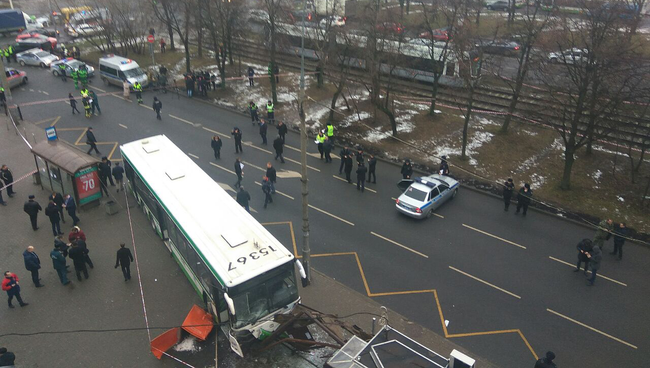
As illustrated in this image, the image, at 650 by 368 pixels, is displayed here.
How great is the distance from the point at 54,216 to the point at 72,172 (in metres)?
2.01

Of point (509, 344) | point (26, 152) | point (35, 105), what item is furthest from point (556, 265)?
point (35, 105)

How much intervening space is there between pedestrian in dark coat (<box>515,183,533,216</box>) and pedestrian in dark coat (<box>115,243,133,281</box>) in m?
15.9

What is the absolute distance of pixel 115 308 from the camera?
602 inches

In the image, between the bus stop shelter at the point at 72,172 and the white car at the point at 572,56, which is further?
the white car at the point at 572,56

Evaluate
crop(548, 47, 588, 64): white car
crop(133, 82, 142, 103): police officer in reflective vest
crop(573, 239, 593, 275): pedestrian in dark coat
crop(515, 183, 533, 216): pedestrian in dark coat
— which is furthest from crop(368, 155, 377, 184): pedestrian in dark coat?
crop(133, 82, 142, 103): police officer in reflective vest

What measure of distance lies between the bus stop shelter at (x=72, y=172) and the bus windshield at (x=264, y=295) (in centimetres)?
1156

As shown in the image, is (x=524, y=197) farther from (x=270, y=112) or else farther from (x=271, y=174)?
(x=270, y=112)

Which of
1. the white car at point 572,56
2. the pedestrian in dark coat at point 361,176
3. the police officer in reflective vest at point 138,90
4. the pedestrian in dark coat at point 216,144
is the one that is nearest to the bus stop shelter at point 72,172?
the pedestrian in dark coat at point 216,144

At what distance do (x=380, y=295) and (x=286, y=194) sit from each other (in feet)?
25.8

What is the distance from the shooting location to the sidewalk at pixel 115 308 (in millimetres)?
13352

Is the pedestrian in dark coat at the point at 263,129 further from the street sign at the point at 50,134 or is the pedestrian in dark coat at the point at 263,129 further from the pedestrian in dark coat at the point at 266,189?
the street sign at the point at 50,134

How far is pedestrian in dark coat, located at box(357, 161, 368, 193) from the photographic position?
2197cm

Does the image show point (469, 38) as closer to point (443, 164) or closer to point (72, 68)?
point (443, 164)

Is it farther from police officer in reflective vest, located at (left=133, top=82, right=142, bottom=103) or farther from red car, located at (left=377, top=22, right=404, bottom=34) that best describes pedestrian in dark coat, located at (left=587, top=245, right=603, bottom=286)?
police officer in reflective vest, located at (left=133, top=82, right=142, bottom=103)
